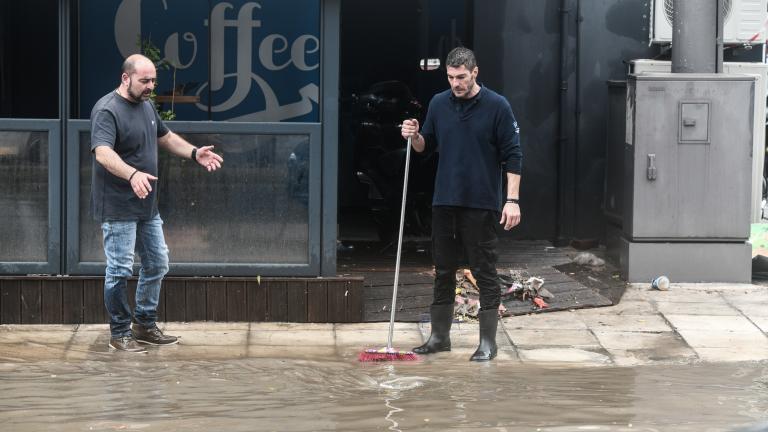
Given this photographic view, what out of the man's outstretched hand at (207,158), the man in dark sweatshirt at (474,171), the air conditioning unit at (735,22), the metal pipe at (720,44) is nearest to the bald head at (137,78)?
the man's outstretched hand at (207,158)

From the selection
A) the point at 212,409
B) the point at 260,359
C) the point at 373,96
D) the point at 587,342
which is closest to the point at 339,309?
the point at 260,359

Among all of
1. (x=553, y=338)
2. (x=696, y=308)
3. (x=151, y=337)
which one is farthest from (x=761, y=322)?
(x=151, y=337)

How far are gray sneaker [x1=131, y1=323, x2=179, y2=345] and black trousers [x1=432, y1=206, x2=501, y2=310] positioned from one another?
182cm

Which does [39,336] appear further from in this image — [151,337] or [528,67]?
[528,67]

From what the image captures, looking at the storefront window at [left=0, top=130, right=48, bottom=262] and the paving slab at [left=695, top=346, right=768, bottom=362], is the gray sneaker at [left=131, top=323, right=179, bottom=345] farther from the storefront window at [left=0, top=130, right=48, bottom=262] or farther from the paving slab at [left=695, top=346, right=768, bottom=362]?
the paving slab at [left=695, top=346, right=768, bottom=362]

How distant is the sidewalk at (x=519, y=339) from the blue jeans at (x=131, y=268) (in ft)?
0.81

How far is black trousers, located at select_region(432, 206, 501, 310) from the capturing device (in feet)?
25.2

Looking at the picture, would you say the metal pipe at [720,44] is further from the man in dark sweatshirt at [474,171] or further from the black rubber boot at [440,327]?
the black rubber boot at [440,327]

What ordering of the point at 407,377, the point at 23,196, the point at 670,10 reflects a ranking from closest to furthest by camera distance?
1. the point at 407,377
2. the point at 23,196
3. the point at 670,10

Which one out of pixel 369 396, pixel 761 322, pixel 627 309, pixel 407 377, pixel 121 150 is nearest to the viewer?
pixel 369 396

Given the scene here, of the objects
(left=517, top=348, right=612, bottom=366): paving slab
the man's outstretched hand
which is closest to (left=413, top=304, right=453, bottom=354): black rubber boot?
(left=517, top=348, right=612, bottom=366): paving slab

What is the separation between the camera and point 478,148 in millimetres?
7641

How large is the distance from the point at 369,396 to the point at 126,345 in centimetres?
202

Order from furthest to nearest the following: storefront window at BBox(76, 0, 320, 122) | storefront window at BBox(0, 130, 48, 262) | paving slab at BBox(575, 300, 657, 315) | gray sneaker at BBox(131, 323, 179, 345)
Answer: storefront window at BBox(76, 0, 320, 122) → paving slab at BBox(575, 300, 657, 315) → storefront window at BBox(0, 130, 48, 262) → gray sneaker at BBox(131, 323, 179, 345)
